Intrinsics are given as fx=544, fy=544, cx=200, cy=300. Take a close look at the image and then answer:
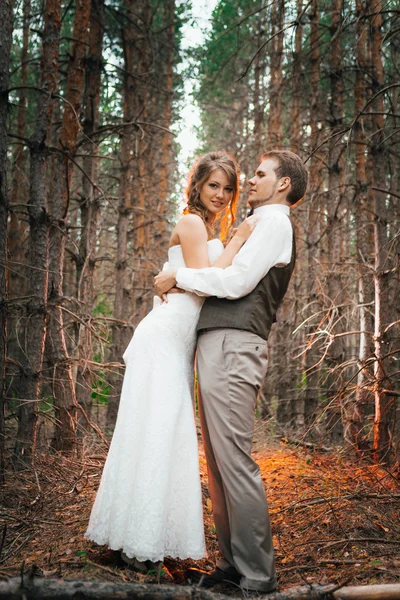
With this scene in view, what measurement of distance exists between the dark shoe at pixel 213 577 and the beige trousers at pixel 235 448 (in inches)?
1.6

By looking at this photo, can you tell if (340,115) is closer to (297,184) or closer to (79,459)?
(297,184)

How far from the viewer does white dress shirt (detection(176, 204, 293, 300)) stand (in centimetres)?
313

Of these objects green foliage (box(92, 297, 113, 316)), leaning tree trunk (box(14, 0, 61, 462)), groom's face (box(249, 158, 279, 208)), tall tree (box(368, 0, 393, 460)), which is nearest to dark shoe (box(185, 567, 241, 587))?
groom's face (box(249, 158, 279, 208))

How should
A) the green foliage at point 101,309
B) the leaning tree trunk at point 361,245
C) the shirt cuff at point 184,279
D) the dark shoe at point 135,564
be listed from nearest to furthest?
the dark shoe at point 135,564 < the shirt cuff at point 184,279 < the leaning tree trunk at point 361,245 < the green foliage at point 101,309

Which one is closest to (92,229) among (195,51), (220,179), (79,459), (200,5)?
(79,459)

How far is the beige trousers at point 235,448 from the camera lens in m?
2.98

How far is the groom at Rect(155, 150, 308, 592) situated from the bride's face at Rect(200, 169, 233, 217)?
1.47 ft

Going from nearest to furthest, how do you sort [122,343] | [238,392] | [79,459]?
[238,392] < [79,459] < [122,343]

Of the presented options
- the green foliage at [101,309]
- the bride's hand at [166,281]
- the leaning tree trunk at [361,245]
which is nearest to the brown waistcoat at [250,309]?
the bride's hand at [166,281]

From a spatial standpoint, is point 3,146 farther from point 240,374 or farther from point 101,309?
point 101,309

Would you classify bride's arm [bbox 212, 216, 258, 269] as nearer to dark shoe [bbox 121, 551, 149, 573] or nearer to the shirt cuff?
the shirt cuff

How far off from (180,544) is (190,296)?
147cm

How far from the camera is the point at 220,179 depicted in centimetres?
375

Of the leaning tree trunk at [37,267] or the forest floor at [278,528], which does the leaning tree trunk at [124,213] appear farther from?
the forest floor at [278,528]
